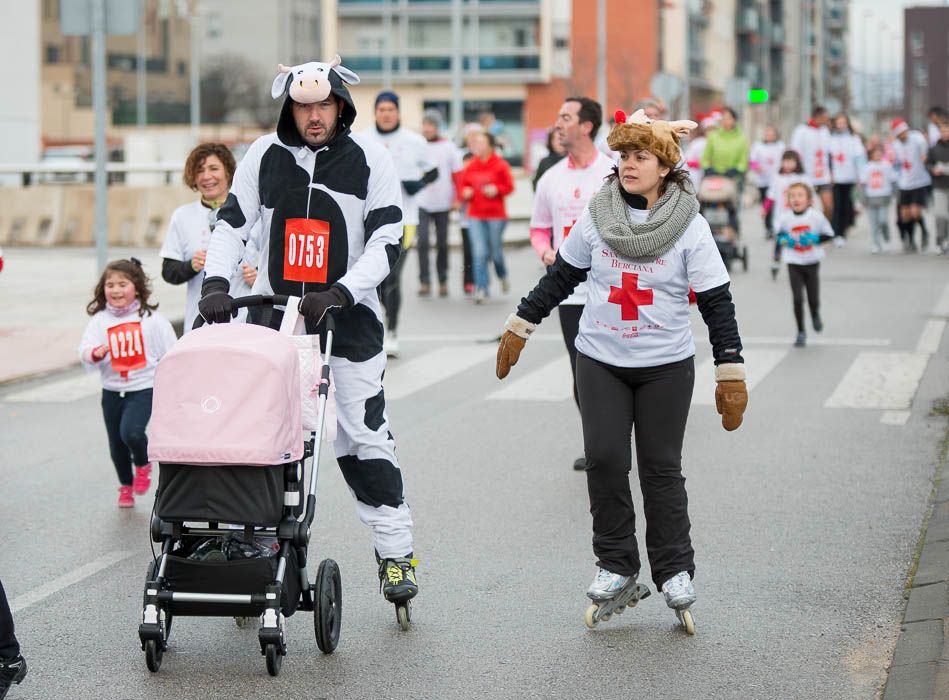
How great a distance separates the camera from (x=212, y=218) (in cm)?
820

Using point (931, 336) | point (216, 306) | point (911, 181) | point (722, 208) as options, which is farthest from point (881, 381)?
point (911, 181)

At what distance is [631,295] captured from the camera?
5852 millimetres

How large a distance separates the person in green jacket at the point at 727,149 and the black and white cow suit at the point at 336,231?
17.4 meters

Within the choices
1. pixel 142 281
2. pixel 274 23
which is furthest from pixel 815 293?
pixel 274 23

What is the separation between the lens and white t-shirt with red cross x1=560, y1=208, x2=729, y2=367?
19.1 feet

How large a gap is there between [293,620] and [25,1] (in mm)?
28238

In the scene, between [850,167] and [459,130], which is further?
[459,130]

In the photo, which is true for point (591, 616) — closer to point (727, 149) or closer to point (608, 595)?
point (608, 595)

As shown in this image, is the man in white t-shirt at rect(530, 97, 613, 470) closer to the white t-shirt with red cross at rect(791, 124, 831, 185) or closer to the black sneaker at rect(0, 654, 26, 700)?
A: the black sneaker at rect(0, 654, 26, 700)

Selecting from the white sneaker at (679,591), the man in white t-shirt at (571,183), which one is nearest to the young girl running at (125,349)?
the man in white t-shirt at (571,183)

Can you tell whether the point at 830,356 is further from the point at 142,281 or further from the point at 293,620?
the point at 293,620

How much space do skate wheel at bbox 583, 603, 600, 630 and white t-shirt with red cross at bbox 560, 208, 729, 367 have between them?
2.86ft

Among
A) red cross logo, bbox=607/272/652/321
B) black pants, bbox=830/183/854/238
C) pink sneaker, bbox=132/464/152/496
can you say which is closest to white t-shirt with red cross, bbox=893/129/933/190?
black pants, bbox=830/183/854/238

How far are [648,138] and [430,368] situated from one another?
751cm
